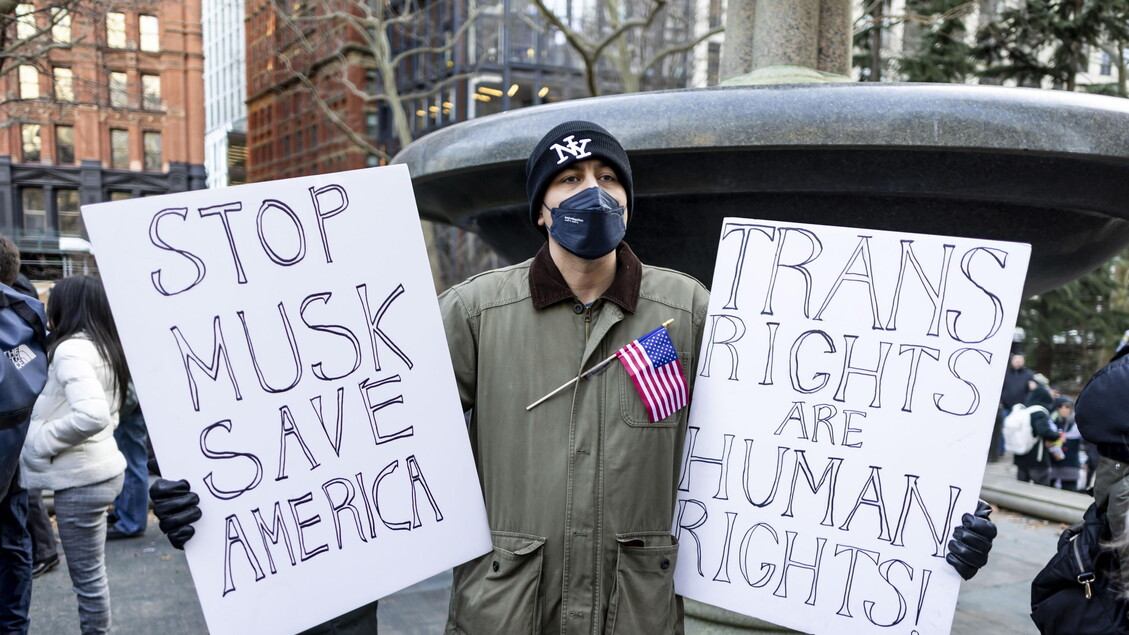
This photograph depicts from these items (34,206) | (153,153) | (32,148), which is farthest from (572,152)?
(34,206)

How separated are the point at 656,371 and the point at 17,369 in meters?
1.82

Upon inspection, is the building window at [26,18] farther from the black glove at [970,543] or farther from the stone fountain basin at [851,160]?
the black glove at [970,543]

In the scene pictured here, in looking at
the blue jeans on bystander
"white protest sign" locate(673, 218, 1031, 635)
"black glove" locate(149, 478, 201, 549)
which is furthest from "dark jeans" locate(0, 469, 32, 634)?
"white protest sign" locate(673, 218, 1031, 635)

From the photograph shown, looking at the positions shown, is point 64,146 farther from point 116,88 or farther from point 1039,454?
point 1039,454

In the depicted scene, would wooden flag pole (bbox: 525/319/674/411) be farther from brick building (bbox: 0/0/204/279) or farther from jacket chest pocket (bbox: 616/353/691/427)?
brick building (bbox: 0/0/204/279)

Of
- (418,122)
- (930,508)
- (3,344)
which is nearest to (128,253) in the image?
(3,344)

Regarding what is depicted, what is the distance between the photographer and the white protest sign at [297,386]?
1799 millimetres

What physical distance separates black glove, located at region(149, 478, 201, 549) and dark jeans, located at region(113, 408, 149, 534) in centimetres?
408

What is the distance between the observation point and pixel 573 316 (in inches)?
78.5

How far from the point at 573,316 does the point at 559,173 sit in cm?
33

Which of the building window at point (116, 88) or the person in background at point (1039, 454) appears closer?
the person in background at point (1039, 454)

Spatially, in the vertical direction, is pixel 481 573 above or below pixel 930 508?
below

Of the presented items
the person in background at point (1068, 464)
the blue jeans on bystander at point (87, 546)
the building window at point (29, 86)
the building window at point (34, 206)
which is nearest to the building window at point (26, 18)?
the blue jeans on bystander at point (87, 546)

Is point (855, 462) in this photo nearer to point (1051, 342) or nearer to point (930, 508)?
point (930, 508)
